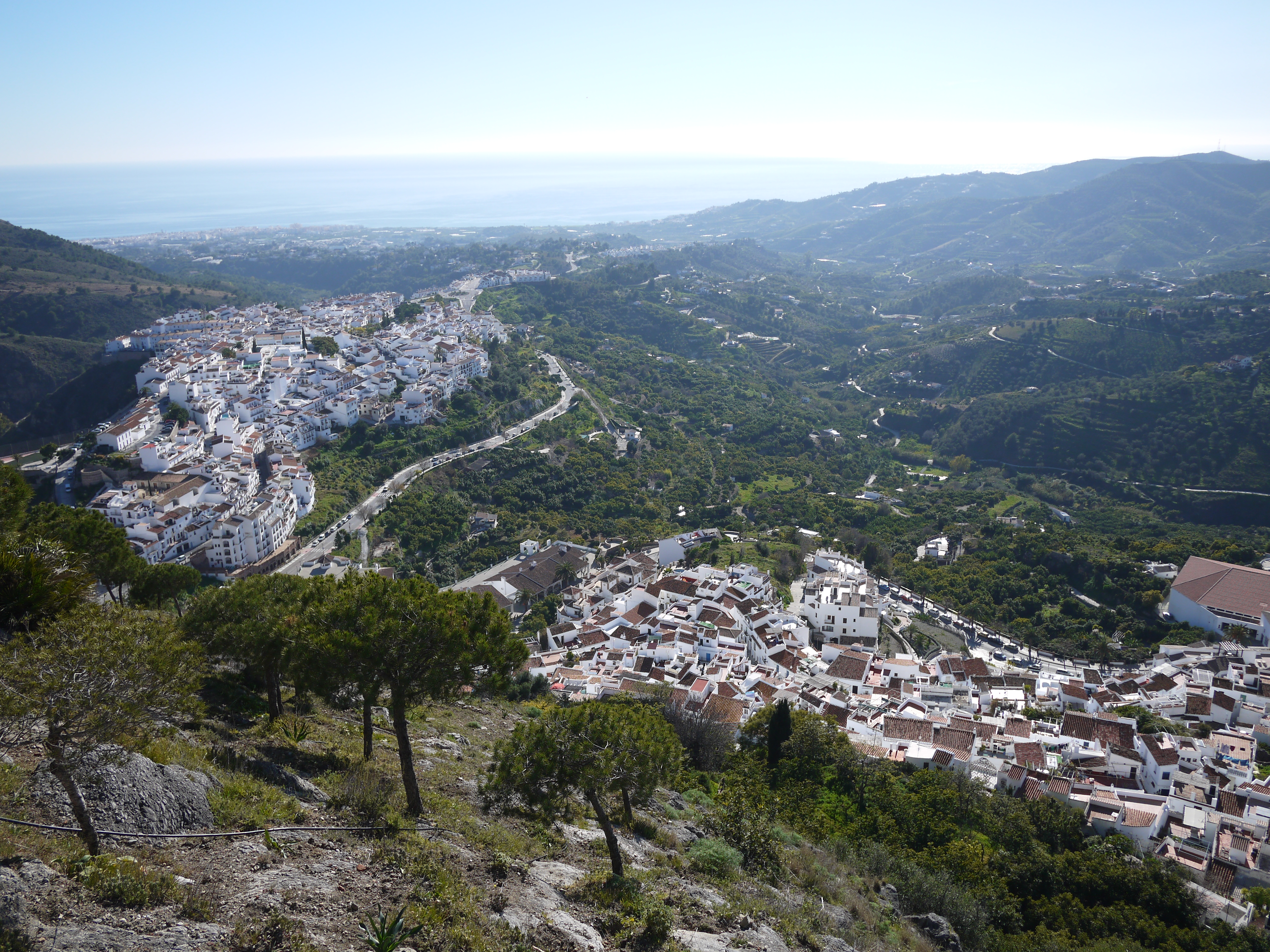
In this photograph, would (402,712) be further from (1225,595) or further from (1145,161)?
(1145,161)

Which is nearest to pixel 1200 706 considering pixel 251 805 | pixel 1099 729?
pixel 1099 729

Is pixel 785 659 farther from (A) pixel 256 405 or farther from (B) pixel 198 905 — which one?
(A) pixel 256 405

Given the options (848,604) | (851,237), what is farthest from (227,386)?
(851,237)

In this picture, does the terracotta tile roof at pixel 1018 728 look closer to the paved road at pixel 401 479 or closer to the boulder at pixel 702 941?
the boulder at pixel 702 941

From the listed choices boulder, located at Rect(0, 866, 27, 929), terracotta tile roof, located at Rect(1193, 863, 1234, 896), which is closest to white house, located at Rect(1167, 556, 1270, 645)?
terracotta tile roof, located at Rect(1193, 863, 1234, 896)

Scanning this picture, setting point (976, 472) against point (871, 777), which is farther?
point (976, 472)

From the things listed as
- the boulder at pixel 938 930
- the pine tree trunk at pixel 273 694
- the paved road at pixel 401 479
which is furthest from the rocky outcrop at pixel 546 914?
the paved road at pixel 401 479
